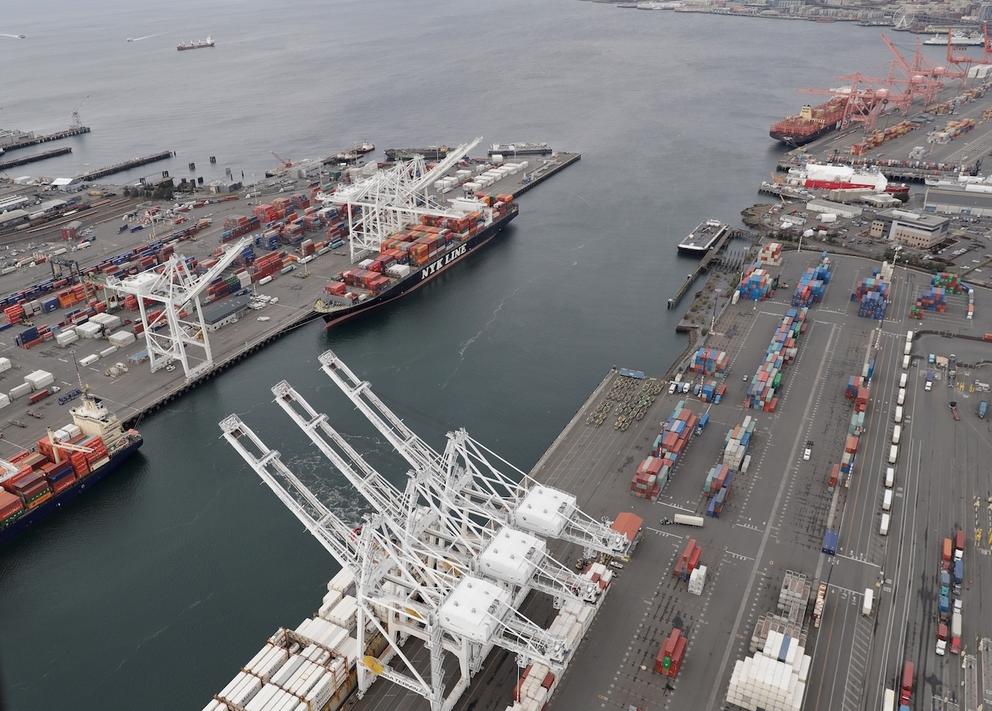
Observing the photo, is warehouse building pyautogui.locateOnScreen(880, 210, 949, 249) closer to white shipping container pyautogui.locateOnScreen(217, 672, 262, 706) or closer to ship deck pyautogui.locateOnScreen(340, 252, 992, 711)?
ship deck pyautogui.locateOnScreen(340, 252, 992, 711)

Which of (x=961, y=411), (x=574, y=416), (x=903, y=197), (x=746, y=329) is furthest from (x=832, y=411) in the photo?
(x=903, y=197)

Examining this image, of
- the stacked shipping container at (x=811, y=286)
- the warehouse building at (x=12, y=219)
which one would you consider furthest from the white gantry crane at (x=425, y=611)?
the warehouse building at (x=12, y=219)

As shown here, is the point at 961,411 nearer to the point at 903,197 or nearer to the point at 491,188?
the point at 903,197

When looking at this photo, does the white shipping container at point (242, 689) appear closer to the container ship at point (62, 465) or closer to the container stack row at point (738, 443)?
the container ship at point (62, 465)

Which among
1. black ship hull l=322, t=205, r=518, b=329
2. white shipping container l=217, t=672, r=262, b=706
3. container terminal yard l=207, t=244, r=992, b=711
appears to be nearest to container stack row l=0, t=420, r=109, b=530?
container terminal yard l=207, t=244, r=992, b=711

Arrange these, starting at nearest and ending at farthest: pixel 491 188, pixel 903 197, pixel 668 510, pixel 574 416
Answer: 1. pixel 668 510
2. pixel 574 416
3. pixel 903 197
4. pixel 491 188

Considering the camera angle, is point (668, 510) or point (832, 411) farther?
point (832, 411)

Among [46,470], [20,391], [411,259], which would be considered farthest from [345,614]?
[411,259]
